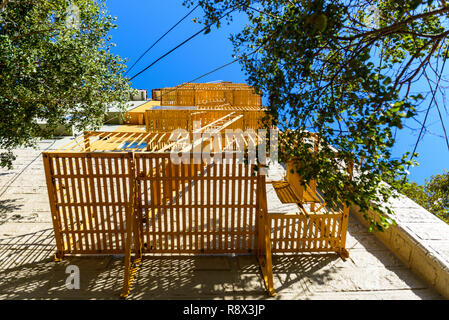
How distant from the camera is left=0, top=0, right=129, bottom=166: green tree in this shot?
18.3 ft

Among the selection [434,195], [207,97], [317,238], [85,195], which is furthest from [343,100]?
[207,97]

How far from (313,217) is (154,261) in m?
3.09

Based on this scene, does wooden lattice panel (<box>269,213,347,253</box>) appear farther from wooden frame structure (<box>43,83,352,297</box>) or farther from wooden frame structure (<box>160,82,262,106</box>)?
wooden frame structure (<box>160,82,262,106</box>)

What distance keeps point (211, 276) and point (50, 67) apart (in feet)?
17.1

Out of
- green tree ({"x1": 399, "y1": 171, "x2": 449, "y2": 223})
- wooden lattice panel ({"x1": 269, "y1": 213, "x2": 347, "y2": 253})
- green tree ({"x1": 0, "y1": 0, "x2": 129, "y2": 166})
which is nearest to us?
wooden lattice panel ({"x1": 269, "y1": 213, "x2": 347, "y2": 253})

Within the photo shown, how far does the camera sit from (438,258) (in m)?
4.48

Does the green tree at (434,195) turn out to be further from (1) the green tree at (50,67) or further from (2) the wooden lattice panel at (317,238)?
(1) the green tree at (50,67)

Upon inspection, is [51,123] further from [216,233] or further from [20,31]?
[216,233]

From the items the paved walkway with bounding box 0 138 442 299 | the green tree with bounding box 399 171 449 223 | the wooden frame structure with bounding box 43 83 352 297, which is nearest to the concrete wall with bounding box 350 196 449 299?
the paved walkway with bounding box 0 138 442 299

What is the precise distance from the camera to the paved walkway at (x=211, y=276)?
4.41 m

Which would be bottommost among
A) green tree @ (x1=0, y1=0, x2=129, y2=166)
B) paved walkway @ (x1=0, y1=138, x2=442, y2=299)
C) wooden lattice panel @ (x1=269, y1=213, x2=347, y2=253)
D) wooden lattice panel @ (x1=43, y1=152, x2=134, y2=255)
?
paved walkway @ (x1=0, y1=138, x2=442, y2=299)

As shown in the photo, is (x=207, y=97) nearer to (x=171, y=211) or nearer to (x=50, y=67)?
(x=50, y=67)

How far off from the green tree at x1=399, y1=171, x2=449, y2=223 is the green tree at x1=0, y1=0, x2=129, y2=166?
9904 millimetres
